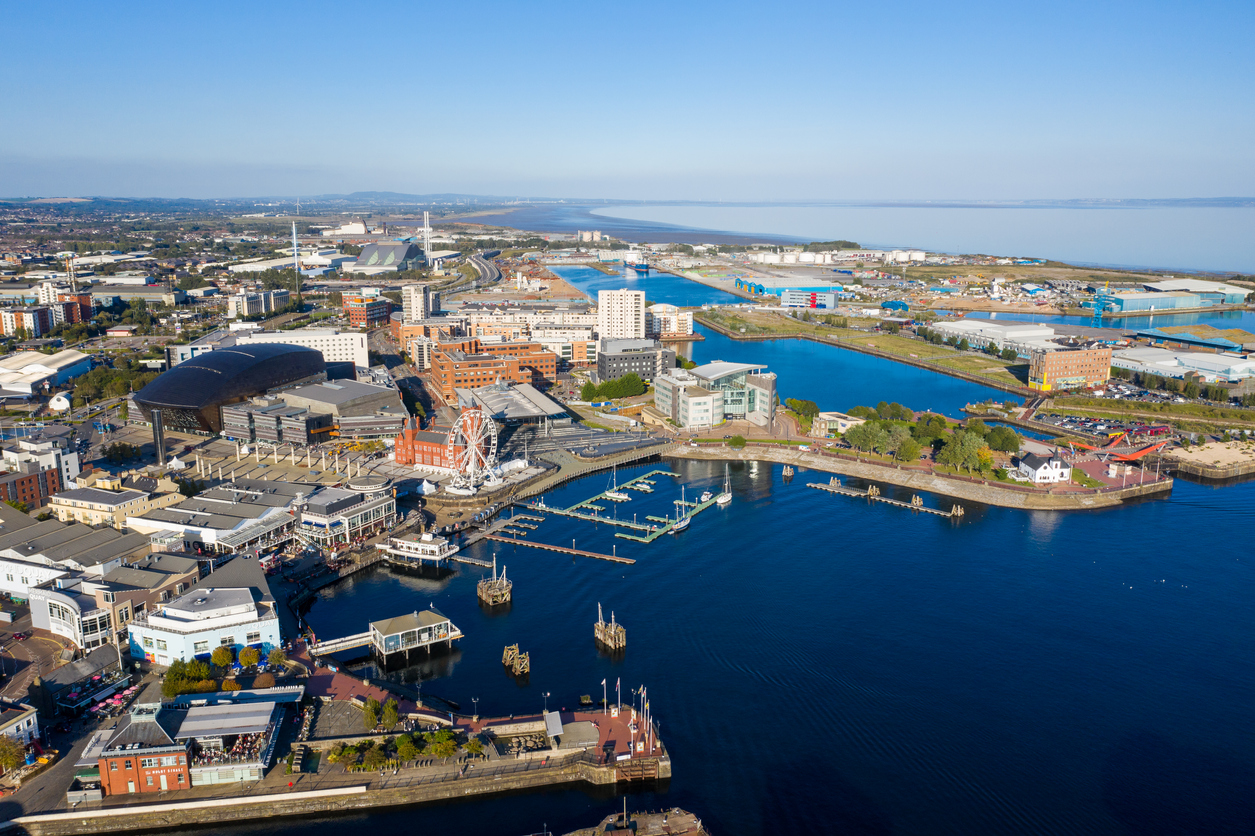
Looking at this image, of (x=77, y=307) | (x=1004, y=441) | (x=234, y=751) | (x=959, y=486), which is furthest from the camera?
(x=77, y=307)

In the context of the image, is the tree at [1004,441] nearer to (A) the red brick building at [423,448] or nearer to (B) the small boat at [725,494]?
(B) the small boat at [725,494]

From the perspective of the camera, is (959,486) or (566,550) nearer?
(566,550)

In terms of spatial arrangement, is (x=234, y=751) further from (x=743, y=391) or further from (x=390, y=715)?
(x=743, y=391)

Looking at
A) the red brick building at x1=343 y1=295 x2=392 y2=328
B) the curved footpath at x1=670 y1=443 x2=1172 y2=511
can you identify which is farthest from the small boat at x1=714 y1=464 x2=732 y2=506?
the red brick building at x1=343 y1=295 x2=392 y2=328

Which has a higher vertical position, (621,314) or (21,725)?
(621,314)

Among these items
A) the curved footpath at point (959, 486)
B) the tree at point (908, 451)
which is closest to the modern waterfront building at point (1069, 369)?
the curved footpath at point (959, 486)

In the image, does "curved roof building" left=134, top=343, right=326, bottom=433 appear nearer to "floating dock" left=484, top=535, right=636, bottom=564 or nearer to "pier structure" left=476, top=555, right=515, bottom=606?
"floating dock" left=484, top=535, right=636, bottom=564

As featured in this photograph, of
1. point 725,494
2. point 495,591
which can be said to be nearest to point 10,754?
point 495,591
